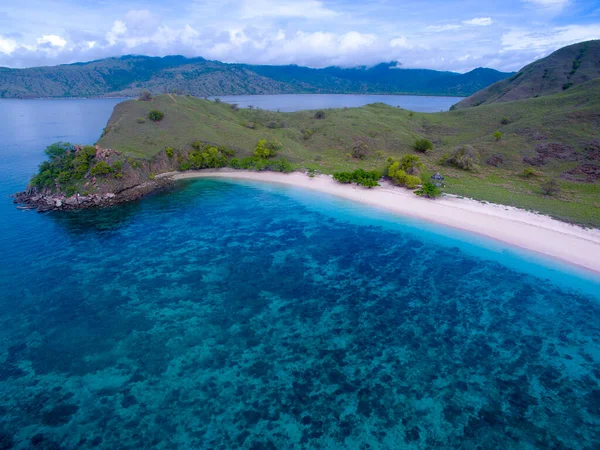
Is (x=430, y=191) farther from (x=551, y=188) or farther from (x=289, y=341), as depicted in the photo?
(x=289, y=341)

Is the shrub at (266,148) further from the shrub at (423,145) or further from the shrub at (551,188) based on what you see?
the shrub at (551,188)

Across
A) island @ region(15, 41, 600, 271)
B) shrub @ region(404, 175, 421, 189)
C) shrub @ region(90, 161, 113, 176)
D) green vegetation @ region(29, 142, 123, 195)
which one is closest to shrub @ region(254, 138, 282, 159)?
island @ region(15, 41, 600, 271)

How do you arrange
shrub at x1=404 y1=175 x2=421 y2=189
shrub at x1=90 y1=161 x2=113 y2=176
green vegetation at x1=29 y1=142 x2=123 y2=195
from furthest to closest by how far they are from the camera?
shrub at x1=404 y1=175 x2=421 y2=189
shrub at x1=90 y1=161 x2=113 y2=176
green vegetation at x1=29 y1=142 x2=123 y2=195

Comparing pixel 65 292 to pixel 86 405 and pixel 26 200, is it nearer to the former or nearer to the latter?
pixel 86 405

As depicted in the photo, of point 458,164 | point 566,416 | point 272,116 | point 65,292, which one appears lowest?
point 566,416

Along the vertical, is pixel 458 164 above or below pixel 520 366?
above

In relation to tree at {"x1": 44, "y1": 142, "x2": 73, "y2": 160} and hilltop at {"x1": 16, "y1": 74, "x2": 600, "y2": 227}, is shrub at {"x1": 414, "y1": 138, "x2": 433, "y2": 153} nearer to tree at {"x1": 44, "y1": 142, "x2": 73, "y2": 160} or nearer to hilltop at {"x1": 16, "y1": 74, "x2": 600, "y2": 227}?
hilltop at {"x1": 16, "y1": 74, "x2": 600, "y2": 227}

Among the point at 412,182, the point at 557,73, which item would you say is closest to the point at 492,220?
the point at 412,182

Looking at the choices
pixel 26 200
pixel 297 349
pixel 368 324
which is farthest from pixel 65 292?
pixel 26 200
